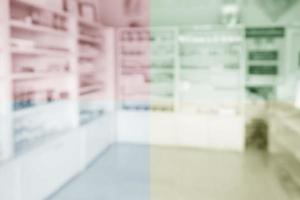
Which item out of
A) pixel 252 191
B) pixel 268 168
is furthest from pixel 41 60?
pixel 268 168

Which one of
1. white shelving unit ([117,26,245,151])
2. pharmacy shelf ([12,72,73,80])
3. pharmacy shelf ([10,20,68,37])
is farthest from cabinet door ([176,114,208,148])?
pharmacy shelf ([10,20,68,37])

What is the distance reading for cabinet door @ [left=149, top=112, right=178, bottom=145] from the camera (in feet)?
17.2

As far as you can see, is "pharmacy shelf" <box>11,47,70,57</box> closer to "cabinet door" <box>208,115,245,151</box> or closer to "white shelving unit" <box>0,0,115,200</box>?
"white shelving unit" <box>0,0,115,200</box>

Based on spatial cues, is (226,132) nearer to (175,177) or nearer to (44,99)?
(175,177)

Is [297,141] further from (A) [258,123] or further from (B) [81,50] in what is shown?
(B) [81,50]

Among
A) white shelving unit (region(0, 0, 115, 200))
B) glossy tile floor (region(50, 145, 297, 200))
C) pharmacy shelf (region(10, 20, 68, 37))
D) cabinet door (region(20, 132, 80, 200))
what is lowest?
glossy tile floor (region(50, 145, 297, 200))

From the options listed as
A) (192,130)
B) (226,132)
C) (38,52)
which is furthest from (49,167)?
(226,132)

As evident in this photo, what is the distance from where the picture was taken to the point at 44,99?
12.2 ft

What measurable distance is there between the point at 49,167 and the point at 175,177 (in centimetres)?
144

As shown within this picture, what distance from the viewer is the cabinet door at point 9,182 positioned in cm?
266

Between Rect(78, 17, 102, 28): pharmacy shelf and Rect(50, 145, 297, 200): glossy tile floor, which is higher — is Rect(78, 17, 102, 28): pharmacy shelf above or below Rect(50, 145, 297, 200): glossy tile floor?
above

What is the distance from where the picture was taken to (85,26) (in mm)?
4793

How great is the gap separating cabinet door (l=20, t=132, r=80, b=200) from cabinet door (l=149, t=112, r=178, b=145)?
1.58 meters

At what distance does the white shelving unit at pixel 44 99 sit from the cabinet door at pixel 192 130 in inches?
44.8
